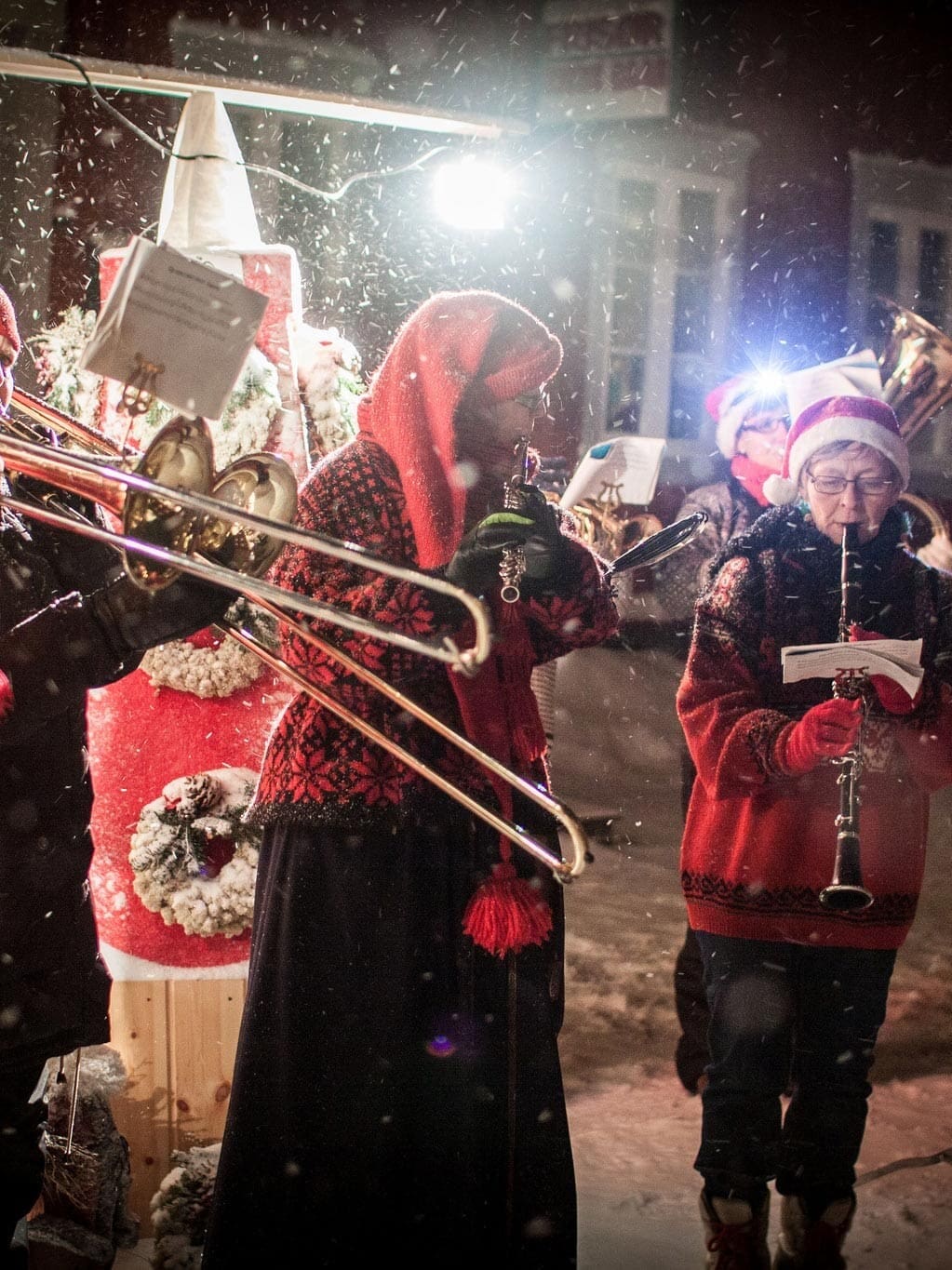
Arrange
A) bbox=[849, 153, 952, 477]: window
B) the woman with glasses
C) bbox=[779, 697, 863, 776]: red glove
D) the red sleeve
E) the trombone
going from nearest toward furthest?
the trombone → the red sleeve → bbox=[779, 697, 863, 776]: red glove → the woman with glasses → bbox=[849, 153, 952, 477]: window

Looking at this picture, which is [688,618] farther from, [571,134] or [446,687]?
[571,134]

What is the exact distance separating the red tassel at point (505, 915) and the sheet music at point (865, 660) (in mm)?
668

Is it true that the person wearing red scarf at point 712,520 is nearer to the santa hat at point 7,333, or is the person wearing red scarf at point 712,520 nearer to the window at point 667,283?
the window at point 667,283

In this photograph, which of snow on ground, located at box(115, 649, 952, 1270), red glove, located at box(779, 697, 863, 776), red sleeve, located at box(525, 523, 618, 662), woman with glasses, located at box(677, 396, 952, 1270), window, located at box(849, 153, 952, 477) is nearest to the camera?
red sleeve, located at box(525, 523, 618, 662)

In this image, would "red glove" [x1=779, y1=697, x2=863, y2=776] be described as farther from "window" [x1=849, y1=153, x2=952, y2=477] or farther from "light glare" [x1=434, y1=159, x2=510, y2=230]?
"light glare" [x1=434, y1=159, x2=510, y2=230]

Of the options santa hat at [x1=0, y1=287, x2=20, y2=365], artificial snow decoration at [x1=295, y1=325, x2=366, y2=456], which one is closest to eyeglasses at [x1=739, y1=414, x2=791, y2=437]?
artificial snow decoration at [x1=295, y1=325, x2=366, y2=456]

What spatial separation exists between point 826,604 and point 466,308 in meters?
0.91

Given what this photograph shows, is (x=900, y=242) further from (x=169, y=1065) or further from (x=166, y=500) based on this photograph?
(x=169, y=1065)

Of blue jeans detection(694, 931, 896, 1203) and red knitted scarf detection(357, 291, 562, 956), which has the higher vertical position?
red knitted scarf detection(357, 291, 562, 956)

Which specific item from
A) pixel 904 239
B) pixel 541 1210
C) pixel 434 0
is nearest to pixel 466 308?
pixel 434 0

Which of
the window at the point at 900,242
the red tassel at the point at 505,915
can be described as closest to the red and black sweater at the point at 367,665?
the red tassel at the point at 505,915

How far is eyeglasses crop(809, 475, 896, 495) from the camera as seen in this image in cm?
239

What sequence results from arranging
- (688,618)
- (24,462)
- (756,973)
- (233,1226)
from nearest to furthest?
(24,462) < (233,1226) < (756,973) < (688,618)

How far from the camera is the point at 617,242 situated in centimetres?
289
